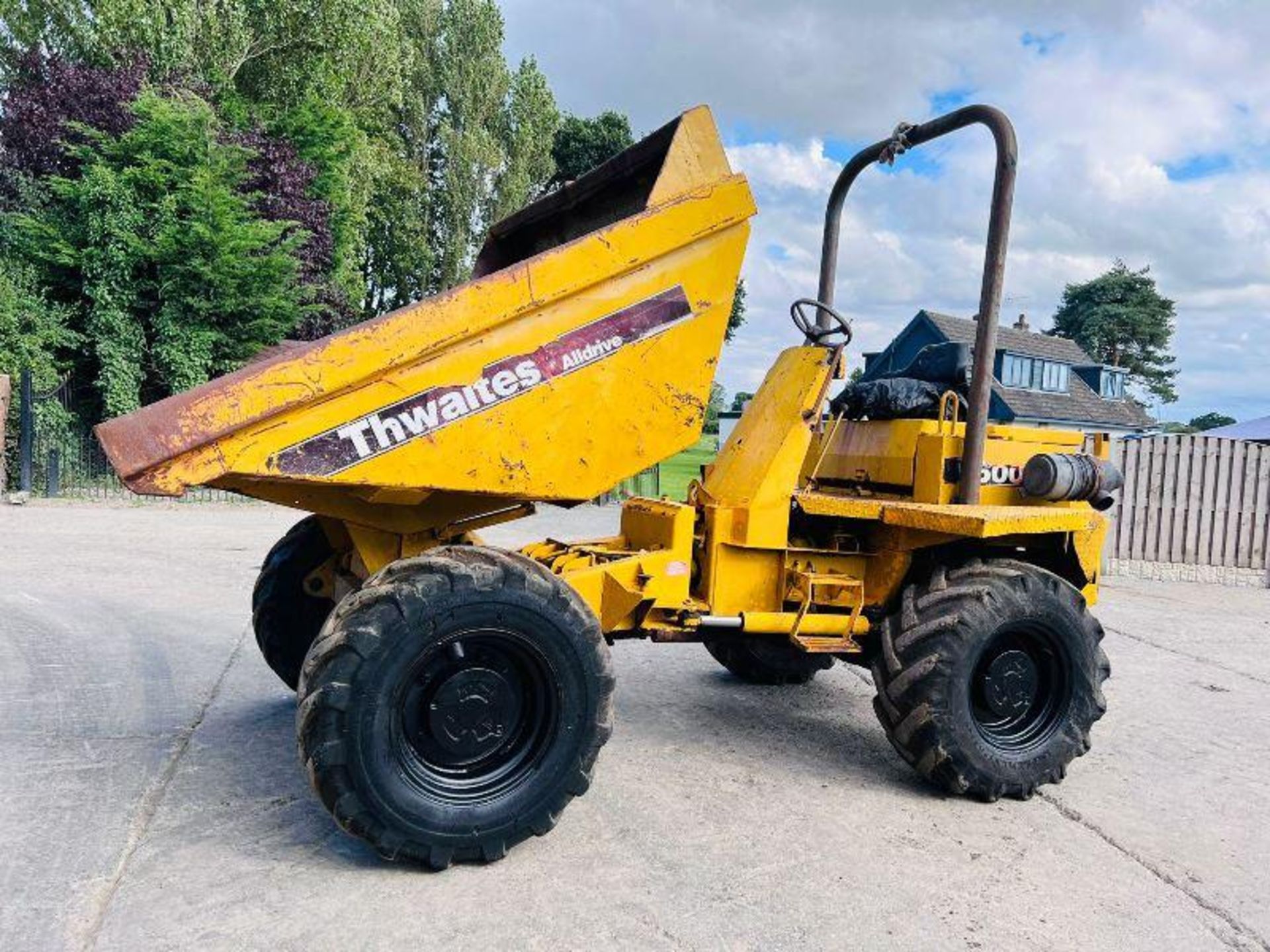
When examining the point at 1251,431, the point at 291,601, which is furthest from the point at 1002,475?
the point at 1251,431

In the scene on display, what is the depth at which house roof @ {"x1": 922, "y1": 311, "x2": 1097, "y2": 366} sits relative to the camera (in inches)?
1266

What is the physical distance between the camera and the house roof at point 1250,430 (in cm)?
2794

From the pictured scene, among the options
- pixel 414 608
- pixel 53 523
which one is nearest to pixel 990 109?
pixel 414 608

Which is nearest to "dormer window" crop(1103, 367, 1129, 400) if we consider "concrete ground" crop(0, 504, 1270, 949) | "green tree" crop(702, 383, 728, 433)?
"green tree" crop(702, 383, 728, 433)

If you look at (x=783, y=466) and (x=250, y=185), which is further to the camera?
(x=250, y=185)

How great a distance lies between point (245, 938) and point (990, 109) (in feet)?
14.8

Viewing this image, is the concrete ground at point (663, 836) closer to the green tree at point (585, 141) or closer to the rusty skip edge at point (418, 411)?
the rusty skip edge at point (418, 411)

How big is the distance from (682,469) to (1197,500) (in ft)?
60.0

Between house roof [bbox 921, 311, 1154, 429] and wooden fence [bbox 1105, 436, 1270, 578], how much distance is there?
17594 mm

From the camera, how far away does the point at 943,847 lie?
11.8 ft

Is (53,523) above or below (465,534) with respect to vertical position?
below

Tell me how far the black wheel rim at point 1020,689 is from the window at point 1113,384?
128 feet

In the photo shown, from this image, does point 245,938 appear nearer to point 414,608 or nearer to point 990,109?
point 414,608

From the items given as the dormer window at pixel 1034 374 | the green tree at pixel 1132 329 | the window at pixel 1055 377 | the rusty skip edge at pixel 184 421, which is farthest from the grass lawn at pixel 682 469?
the green tree at pixel 1132 329
